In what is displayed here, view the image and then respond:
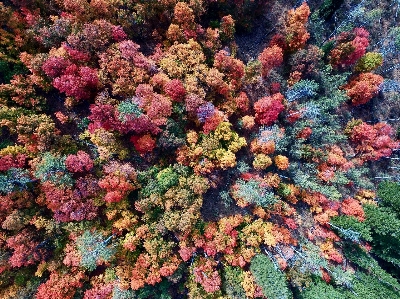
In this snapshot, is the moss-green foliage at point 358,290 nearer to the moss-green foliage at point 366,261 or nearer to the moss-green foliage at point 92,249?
the moss-green foliage at point 366,261

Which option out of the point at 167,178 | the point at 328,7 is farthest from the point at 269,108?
the point at 328,7

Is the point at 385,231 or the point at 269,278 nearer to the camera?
the point at 269,278

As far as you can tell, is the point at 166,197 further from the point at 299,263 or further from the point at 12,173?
the point at 299,263

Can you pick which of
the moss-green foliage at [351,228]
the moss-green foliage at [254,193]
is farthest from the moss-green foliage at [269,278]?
the moss-green foliage at [351,228]

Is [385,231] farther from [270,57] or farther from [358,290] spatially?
[270,57]

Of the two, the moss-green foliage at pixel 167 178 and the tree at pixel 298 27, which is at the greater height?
the tree at pixel 298 27

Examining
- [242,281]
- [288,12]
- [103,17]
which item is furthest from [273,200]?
[103,17]
